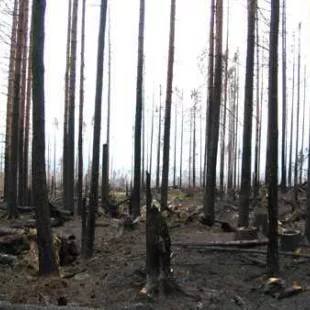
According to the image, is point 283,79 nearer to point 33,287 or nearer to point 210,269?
point 210,269

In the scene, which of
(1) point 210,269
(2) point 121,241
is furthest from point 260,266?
(2) point 121,241

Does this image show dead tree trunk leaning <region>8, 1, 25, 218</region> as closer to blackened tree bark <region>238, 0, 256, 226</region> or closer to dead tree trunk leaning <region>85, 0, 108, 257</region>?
dead tree trunk leaning <region>85, 0, 108, 257</region>

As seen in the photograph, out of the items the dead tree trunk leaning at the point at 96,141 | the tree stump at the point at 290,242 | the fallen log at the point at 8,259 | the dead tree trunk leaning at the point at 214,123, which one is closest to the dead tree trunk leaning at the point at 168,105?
the dead tree trunk leaning at the point at 214,123

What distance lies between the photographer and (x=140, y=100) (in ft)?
48.2

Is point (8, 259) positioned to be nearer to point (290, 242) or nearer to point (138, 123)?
point (290, 242)

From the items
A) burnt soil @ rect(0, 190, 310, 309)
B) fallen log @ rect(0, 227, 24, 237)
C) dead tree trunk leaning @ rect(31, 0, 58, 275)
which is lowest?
burnt soil @ rect(0, 190, 310, 309)

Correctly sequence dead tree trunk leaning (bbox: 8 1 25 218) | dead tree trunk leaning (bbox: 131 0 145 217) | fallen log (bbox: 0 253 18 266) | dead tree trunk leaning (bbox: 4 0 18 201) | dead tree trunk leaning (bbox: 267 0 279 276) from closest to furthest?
1. dead tree trunk leaning (bbox: 267 0 279 276)
2. fallen log (bbox: 0 253 18 266)
3. dead tree trunk leaning (bbox: 131 0 145 217)
4. dead tree trunk leaning (bbox: 8 1 25 218)
5. dead tree trunk leaning (bbox: 4 0 18 201)

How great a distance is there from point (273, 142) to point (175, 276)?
2429mm

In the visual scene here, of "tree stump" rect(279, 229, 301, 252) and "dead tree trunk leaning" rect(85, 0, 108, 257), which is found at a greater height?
"dead tree trunk leaning" rect(85, 0, 108, 257)

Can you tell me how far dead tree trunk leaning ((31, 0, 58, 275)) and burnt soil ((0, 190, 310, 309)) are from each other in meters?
0.38

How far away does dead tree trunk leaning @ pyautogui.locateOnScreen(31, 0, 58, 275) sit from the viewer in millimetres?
7320

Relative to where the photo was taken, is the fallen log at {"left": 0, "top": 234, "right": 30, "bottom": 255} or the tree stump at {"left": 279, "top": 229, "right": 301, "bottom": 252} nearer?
the tree stump at {"left": 279, "top": 229, "right": 301, "bottom": 252}

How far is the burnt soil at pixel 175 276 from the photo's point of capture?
6.32 metres

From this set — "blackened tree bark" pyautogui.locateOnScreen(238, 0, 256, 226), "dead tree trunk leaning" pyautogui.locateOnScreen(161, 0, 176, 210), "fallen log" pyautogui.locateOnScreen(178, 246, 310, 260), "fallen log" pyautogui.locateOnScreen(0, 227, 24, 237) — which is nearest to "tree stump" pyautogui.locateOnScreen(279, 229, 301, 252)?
"fallen log" pyautogui.locateOnScreen(178, 246, 310, 260)
